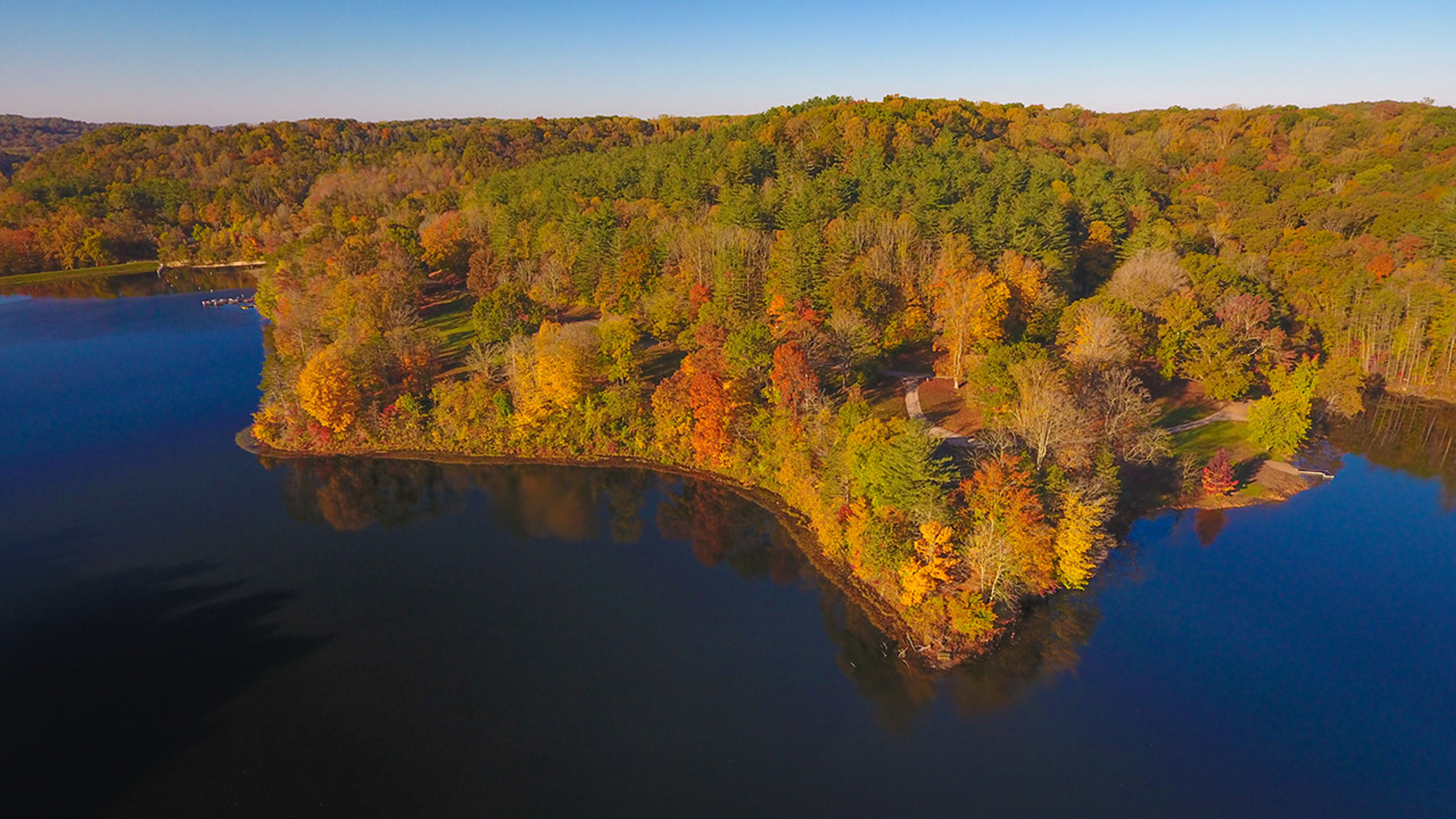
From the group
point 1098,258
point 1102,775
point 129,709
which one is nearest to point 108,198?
point 129,709

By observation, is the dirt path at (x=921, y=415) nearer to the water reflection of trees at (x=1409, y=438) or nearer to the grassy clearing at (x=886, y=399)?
the grassy clearing at (x=886, y=399)

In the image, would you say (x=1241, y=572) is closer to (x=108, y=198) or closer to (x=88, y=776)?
(x=88, y=776)

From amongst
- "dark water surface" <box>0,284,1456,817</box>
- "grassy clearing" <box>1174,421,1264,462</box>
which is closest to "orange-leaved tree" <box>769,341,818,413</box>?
"dark water surface" <box>0,284,1456,817</box>

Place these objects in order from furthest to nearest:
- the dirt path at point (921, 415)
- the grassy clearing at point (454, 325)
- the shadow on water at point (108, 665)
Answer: the grassy clearing at point (454, 325) < the dirt path at point (921, 415) < the shadow on water at point (108, 665)

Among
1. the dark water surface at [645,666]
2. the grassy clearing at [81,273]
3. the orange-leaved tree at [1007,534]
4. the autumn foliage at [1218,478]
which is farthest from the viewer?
the grassy clearing at [81,273]

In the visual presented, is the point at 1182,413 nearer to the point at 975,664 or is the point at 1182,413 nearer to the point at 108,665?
the point at 975,664

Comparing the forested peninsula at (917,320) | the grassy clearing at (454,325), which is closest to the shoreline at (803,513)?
the forested peninsula at (917,320)

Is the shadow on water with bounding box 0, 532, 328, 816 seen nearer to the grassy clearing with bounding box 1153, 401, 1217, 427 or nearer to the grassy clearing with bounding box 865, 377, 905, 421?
the grassy clearing with bounding box 865, 377, 905, 421

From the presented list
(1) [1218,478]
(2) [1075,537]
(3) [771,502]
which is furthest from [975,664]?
(1) [1218,478]
